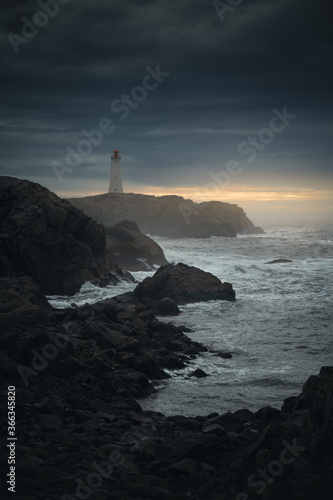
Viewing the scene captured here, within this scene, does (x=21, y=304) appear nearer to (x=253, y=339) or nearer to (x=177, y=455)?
(x=253, y=339)

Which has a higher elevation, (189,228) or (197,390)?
(189,228)

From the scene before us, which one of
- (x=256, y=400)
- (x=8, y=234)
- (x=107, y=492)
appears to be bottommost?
(x=256, y=400)

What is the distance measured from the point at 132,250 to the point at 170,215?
6369cm

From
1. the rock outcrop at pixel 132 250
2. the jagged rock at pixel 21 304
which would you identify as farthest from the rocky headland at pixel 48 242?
the rock outcrop at pixel 132 250

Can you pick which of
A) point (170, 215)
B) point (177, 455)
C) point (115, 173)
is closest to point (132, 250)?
point (177, 455)

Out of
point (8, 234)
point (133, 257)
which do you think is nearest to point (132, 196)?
point (133, 257)

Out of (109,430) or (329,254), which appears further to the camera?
→ (329,254)

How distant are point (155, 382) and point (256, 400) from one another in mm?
3326

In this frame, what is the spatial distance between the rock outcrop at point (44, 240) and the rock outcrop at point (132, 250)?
8.36 metres

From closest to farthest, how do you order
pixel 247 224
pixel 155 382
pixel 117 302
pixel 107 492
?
pixel 107 492, pixel 155 382, pixel 117 302, pixel 247 224

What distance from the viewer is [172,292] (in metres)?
28.8

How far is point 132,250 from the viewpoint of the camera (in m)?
44.3

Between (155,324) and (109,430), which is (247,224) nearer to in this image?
(155,324)

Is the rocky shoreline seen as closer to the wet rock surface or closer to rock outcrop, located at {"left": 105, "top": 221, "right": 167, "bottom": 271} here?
the wet rock surface
